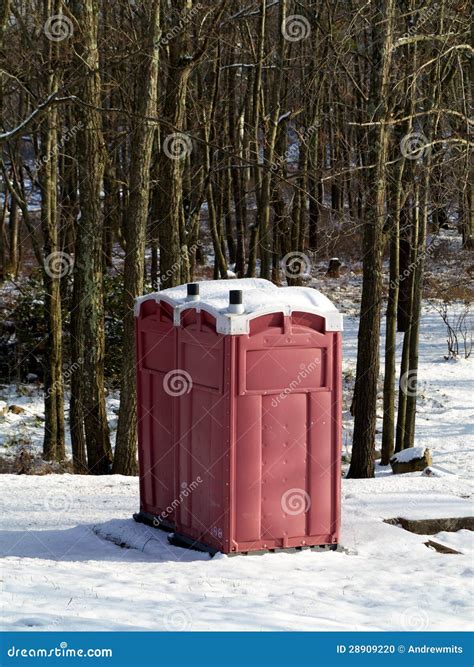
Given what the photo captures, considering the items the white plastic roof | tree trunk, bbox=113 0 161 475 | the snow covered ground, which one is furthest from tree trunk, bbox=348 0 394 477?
the white plastic roof

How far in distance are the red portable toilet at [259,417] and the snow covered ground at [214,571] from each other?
0.23 meters

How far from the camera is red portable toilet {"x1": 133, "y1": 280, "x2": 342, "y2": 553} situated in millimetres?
6777

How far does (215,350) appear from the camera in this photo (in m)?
6.84

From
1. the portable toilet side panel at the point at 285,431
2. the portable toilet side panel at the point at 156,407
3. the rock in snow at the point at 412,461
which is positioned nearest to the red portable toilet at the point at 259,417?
the portable toilet side panel at the point at 285,431

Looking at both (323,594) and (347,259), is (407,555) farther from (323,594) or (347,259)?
(347,259)

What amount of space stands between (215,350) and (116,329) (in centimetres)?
1138

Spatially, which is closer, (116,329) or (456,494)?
(456,494)

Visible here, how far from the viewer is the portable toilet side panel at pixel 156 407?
766cm

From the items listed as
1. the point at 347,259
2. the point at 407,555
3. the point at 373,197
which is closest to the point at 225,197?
the point at 347,259

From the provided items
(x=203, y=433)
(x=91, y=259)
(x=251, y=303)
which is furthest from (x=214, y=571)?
(x=91, y=259)

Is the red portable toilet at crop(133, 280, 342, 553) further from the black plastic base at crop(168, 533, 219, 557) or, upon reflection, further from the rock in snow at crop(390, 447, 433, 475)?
the rock in snow at crop(390, 447, 433, 475)

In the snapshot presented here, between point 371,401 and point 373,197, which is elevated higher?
point 373,197

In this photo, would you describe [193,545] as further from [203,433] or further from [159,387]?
[159,387]

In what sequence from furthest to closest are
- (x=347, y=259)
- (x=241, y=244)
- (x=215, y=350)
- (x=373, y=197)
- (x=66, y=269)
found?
(x=347, y=259) < (x=241, y=244) < (x=66, y=269) < (x=373, y=197) < (x=215, y=350)
